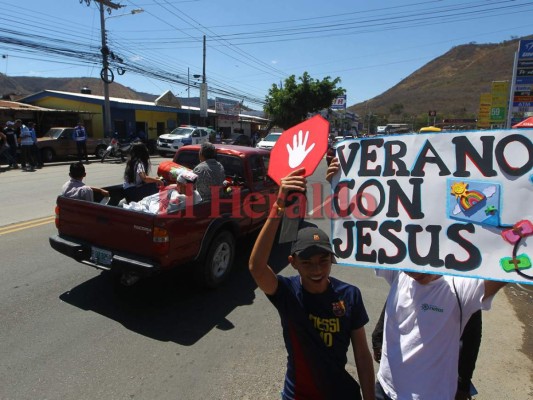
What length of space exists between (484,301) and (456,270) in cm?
19

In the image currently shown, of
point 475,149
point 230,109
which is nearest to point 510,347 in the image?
point 475,149

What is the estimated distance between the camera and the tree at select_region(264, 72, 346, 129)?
120ft

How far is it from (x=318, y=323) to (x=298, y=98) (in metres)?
36.6

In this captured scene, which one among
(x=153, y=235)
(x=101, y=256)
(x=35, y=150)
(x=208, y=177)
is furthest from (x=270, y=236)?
(x=35, y=150)

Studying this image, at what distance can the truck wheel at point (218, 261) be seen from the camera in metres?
4.42

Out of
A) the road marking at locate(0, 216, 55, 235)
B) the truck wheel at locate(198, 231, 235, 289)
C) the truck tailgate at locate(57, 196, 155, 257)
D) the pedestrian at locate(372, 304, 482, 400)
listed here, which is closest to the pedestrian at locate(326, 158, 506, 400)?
the pedestrian at locate(372, 304, 482, 400)

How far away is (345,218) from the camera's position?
1.92 m

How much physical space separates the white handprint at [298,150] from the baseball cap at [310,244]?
331 millimetres

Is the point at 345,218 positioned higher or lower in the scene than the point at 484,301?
higher

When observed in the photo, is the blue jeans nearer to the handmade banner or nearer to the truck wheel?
the handmade banner

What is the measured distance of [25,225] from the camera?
693 cm

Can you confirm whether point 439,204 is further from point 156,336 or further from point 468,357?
point 156,336

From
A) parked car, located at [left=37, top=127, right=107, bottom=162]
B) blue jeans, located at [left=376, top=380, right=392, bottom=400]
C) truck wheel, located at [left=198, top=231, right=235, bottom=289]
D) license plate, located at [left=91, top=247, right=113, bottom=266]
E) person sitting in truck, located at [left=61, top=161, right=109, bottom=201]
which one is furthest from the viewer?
parked car, located at [left=37, top=127, right=107, bottom=162]

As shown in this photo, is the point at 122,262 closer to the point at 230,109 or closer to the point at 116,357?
the point at 116,357
